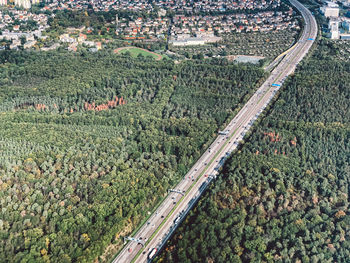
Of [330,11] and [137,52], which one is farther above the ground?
[330,11]

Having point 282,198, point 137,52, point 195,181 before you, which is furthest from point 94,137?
point 137,52

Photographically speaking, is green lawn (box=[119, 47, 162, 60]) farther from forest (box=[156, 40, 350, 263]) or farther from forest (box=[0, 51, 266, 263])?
forest (box=[156, 40, 350, 263])

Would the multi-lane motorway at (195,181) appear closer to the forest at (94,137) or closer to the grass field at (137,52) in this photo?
the forest at (94,137)

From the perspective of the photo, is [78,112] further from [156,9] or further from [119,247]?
[156,9]

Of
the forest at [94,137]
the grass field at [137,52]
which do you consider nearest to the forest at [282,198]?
the forest at [94,137]

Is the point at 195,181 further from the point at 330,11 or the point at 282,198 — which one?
the point at 330,11

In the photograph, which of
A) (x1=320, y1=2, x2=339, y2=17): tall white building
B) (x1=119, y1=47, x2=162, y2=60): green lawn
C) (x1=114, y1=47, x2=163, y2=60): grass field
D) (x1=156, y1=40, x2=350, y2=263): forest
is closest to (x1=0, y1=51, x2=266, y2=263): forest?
(x1=114, y1=47, x2=163, y2=60): grass field
